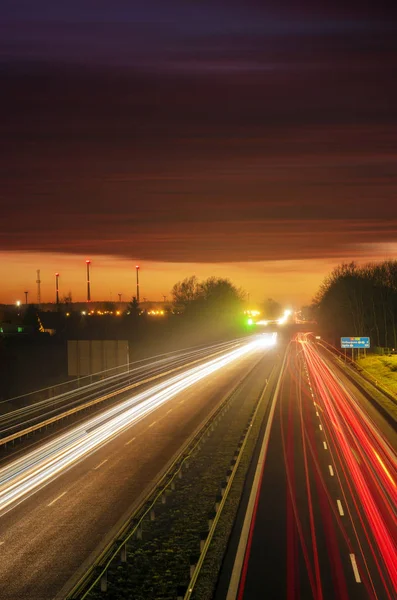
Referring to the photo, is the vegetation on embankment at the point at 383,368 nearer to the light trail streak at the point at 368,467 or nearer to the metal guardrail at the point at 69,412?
the light trail streak at the point at 368,467

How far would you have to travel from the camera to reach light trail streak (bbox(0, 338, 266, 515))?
25.4m

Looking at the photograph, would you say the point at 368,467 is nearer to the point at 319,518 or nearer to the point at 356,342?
the point at 319,518

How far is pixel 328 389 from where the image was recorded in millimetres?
57906

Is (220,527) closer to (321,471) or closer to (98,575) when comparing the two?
(98,575)

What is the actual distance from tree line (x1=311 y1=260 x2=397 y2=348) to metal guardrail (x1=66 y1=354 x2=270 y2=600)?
76.9 metres

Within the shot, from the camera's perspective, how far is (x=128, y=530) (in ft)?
65.9

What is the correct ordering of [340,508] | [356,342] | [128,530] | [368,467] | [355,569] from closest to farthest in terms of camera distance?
[355,569], [128,530], [340,508], [368,467], [356,342]

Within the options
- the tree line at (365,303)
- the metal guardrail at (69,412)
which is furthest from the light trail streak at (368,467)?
the tree line at (365,303)

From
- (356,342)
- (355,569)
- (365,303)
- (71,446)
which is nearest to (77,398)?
(71,446)

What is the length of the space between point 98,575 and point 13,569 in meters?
2.17

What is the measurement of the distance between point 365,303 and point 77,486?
358 ft

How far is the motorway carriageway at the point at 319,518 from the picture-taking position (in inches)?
642

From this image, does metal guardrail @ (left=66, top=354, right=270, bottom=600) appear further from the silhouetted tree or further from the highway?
the silhouetted tree

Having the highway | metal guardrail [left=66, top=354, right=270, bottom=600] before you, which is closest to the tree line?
the highway
